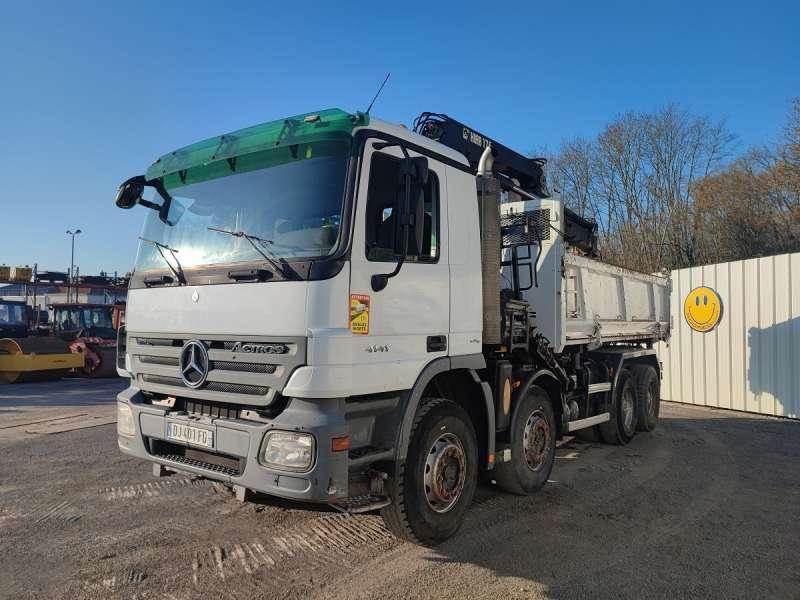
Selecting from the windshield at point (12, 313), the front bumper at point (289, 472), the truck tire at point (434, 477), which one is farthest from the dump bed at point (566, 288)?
the windshield at point (12, 313)

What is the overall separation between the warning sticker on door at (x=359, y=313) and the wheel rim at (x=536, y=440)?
8.13 feet

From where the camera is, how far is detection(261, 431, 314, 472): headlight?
10.7ft

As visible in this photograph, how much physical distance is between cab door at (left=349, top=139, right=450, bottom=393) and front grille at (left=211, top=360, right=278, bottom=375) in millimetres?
538

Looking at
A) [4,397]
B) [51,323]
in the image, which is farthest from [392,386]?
[51,323]

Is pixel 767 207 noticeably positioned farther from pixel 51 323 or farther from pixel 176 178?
pixel 51 323

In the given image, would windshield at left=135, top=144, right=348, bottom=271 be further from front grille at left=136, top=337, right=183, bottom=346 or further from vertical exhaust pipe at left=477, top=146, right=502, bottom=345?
vertical exhaust pipe at left=477, top=146, right=502, bottom=345

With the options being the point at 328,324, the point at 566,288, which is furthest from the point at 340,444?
the point at 566,288

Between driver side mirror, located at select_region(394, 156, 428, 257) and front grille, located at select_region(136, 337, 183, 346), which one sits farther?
front grille, located at select_region(136, 337, 183, 346)

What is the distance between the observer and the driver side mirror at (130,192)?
465 centimetres

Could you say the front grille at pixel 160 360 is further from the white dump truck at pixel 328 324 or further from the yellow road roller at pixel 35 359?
the yellow road roller at pixel 35 359

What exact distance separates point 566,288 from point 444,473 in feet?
9.91

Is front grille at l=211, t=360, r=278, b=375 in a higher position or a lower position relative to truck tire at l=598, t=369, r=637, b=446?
higher

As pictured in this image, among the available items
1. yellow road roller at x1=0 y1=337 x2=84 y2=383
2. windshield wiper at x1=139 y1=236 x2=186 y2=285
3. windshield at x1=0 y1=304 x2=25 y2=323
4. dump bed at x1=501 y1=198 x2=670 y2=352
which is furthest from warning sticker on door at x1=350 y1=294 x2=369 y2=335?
windshield at x1=0 y1=304 x2=25 y2=323

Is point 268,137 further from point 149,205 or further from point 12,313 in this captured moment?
point 12,313
